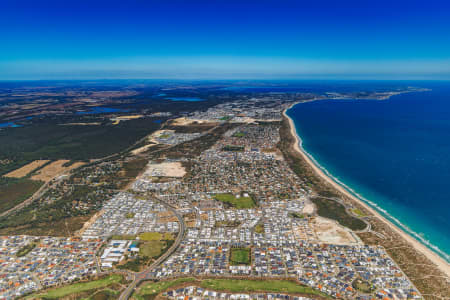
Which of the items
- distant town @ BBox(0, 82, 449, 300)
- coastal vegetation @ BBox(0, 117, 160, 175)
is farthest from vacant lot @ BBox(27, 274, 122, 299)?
coastal vegetation @ BBox(0, 117, 160, 175)

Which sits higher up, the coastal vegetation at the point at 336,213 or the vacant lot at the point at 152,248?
the coastal vegetation at the point at 336,213

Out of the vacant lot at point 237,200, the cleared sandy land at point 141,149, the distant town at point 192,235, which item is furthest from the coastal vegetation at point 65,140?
the vacant lot at point 237,200

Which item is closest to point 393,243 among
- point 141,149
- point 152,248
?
point 152,248

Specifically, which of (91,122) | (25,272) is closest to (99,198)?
(25,272)

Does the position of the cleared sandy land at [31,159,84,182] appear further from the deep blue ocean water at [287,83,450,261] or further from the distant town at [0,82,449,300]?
the deep blue ocean water at [287,83,450,261]

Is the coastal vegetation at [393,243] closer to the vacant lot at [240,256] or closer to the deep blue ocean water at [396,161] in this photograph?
the deep blue ocean water at [396,161]

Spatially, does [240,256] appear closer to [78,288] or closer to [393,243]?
[78,288]

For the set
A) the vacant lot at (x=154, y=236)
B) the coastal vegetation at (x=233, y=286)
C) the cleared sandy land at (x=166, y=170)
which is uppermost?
the cleared sandy land at (x=166, y=170)
